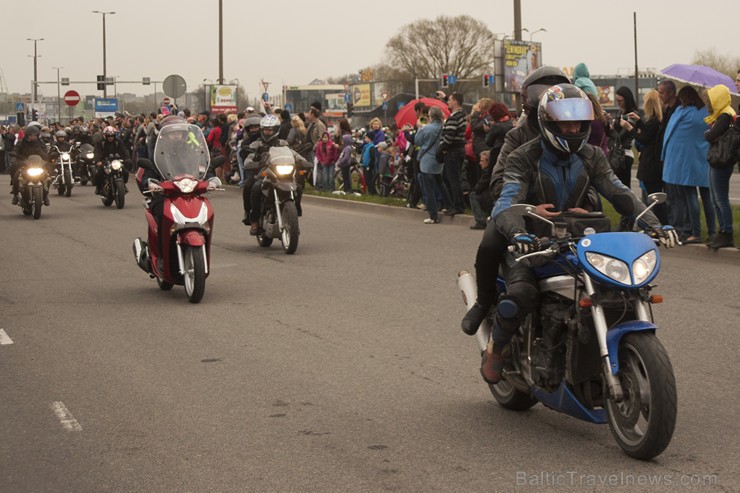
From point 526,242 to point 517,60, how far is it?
91.5ft

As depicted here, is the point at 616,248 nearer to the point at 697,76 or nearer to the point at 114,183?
the point at 697,76

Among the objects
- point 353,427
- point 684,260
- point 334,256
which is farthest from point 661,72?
point 353,427

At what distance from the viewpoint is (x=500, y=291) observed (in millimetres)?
6730

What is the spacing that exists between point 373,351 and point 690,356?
2185mm

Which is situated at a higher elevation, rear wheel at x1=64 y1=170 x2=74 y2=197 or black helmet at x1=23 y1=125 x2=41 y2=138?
black helmet at x1=23 y1=125 x2=41 y2=138

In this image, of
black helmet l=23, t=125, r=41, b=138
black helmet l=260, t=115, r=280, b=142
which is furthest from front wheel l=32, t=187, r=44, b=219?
black helmet l=260, t=115, r=280, b=142

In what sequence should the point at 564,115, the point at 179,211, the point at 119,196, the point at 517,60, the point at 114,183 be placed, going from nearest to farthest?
the point at 564,115 → the point at 179,211 → the point at 119,196 → the point at 114,183 → the point at 517,60

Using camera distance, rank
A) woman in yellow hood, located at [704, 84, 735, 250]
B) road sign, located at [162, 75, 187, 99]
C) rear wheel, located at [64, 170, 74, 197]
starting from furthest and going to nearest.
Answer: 1. road sign, located at [162, 75, 187, 99]
2. rear wheel, located at [64, 170, 74, 197]
3. woman in yellow hood, located at [704, 84, 735, 250]

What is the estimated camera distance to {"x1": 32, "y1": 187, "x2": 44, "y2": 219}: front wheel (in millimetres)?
23312

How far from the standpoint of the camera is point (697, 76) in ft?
48.0

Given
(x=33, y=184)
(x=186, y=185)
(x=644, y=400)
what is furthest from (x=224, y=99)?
(x=644, y=400)

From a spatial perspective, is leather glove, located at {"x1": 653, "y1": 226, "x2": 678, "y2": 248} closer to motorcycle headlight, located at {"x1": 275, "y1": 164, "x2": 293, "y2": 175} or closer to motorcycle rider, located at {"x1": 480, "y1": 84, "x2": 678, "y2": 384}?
motorcycle rider, located at {"x1": 480, "y1": 84, "x2": 678, "y2": 384}

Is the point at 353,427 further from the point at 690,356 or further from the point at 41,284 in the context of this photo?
the point at 41,284

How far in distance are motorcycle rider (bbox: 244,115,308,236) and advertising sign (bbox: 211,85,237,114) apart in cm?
3624
